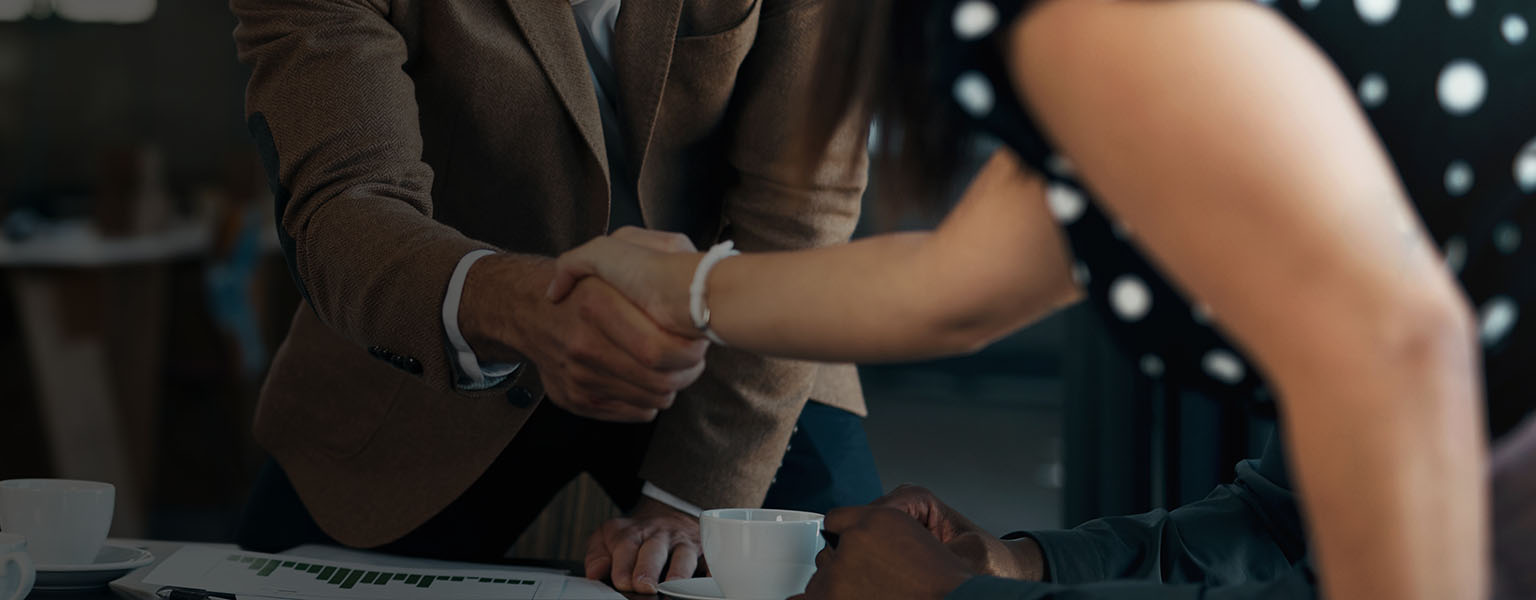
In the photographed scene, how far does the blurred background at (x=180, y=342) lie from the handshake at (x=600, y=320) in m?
0.25

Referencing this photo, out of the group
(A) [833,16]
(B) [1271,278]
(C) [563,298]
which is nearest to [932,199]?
(A) [833,16]

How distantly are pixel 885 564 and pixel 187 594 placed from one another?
44cm

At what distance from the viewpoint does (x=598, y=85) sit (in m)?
1.37

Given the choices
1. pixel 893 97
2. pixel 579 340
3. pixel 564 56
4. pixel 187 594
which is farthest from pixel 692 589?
pixel 564 56

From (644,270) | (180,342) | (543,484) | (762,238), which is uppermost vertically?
(644,270)

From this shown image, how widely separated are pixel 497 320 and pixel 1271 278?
2.25 feet

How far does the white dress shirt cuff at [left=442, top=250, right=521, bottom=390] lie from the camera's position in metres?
1.05

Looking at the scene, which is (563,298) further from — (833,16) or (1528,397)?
(1528,397)

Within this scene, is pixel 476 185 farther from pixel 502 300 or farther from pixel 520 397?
pixel 502 300

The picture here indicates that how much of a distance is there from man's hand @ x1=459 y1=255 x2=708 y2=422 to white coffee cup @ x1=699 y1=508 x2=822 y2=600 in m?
0.12

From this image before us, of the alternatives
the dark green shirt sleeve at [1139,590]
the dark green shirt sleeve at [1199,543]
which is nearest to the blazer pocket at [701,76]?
the dark green shirt sleeve at [1199,543]

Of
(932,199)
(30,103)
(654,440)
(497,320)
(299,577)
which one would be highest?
(932,199)

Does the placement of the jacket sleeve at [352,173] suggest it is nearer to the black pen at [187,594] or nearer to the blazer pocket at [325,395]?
the blazer pocket at [325,395]

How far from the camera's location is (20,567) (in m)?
0.79
